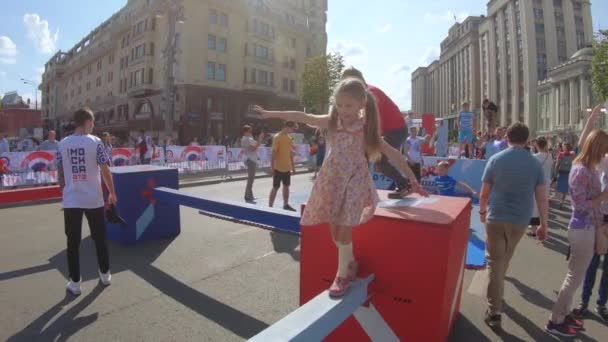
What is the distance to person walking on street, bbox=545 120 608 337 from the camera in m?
3.69

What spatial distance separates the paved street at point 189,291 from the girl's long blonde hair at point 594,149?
1656mm

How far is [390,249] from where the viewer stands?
2.90 meters

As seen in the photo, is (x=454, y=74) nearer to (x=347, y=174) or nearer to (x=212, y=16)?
(x=212, y=16)

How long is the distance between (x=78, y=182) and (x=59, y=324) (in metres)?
1.57

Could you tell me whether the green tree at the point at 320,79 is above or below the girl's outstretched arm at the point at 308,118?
above

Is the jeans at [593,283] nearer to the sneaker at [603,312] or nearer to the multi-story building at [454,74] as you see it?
the sneaker at [603,312]

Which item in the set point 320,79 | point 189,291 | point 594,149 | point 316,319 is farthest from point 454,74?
point 316,319

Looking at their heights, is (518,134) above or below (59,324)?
above

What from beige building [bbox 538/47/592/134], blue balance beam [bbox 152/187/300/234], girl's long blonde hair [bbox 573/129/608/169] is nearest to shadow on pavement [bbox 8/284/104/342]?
blue balance beam [bbox 152/187/300/234]

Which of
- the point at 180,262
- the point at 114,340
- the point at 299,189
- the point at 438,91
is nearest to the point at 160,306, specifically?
the point at 114,340

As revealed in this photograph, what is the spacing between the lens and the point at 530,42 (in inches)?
3024

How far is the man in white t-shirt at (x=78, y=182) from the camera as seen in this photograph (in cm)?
445

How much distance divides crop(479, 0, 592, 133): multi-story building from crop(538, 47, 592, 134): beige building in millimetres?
3472

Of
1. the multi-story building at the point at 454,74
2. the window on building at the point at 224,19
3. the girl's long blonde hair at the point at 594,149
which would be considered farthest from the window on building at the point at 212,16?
the multi-story building at the point at 454,74
